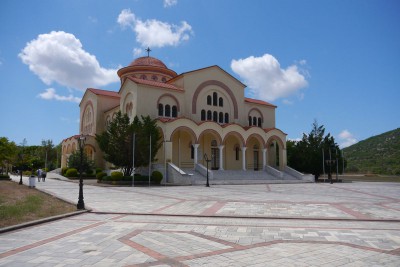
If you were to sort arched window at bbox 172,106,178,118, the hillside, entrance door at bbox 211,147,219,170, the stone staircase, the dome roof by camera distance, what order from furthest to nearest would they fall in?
the hillside, the dome roof, entrance door at bbox 211,147,219,170, arched window at bbox 172,106,178,118, the stone staircase

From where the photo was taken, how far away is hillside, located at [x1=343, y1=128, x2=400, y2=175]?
69.5 meters

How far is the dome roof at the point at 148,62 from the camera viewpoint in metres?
45.9

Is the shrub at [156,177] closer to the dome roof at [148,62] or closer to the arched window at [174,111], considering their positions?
the arched window at [174,111]

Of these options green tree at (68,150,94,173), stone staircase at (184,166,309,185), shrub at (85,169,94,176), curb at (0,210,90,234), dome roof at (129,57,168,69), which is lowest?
curb at (0,210,90,234)

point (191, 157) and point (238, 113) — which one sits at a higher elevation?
point (238, 113)

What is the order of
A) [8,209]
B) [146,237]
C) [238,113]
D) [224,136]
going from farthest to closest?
[238,113], [224,136], [8,209], [146,237]

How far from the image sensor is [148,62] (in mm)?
46250

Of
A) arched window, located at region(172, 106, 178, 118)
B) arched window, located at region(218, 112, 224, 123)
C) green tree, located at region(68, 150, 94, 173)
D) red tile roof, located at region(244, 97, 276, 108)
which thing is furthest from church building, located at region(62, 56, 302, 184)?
green tree, located at region(68, 150, 94, 173)

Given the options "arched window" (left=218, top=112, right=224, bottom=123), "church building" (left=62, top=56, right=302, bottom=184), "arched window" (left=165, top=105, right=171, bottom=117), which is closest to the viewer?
"church building" (left=62, top=56, right=302, bottom=184)

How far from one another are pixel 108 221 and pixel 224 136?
2657 cm

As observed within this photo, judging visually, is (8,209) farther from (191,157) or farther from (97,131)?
(97,131)

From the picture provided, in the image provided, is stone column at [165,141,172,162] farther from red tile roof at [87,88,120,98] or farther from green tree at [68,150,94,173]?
red tile roof at [87,88,120,98]

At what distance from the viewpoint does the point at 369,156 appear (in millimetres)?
82688

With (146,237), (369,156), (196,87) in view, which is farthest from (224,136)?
(369,156)
